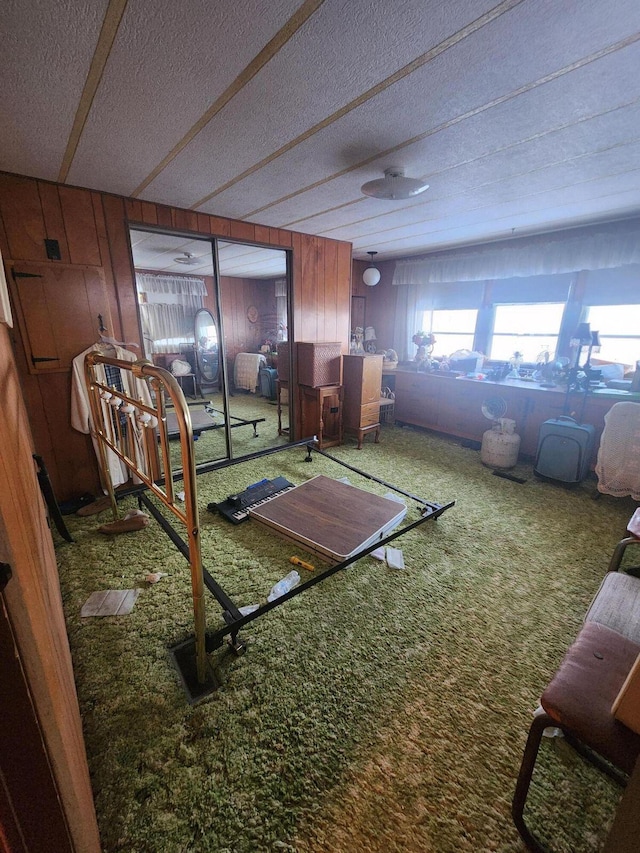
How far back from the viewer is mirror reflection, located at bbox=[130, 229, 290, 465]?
428cm

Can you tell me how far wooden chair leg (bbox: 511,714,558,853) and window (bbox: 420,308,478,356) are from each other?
4.47m

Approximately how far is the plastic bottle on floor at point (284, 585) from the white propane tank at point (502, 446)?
243 cm

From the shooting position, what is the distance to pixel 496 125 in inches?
64.6

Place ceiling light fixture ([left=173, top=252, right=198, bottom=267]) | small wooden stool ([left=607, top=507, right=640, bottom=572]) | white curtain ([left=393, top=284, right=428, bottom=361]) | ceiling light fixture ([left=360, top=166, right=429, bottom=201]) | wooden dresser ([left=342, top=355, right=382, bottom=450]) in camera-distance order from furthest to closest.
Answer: white curtain ([left=393, top=284, right=428, bottom=361])
ceiling light fixture ([left=173, top=252, right=198, bottom=267])
wooden dresser ([left=342, top=355, right=382, bottom=450])
ceiling light fixture ([left=360, top=166, right=429, bottom=201])
small wooden stool ([left=607, top=507, right=640, bottom=572])

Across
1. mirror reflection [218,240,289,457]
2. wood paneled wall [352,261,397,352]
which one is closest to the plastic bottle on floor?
mirror reflection [218,240,289,457]

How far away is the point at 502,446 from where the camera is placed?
3.36 meters

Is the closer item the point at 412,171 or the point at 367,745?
the point at 367,745

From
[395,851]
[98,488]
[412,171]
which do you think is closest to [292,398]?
[98,488]

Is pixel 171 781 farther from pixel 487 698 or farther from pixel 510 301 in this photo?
pixel 510 301

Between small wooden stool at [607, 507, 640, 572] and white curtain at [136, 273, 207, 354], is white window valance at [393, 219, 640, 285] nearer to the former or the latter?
small wooden stool at [607, 507, 640, 572]

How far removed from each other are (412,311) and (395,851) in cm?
520

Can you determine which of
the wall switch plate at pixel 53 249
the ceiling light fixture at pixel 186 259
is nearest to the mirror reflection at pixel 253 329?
the ceiling light fixture at pixel 186 259

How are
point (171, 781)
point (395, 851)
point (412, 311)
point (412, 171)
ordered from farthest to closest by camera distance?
point (412, 311)
point (412, 171)
point (171, 781)
point (395, 851)

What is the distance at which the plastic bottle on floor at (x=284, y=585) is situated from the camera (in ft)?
5.71
